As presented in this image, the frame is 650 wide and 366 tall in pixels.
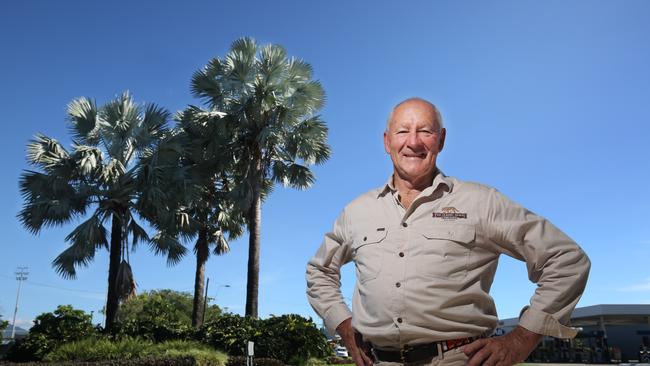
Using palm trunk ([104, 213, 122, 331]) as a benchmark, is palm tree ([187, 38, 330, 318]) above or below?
above

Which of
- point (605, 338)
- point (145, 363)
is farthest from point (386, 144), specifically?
point (605, 338)

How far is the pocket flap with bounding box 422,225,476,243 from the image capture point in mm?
1972

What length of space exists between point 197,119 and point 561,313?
18647 mm

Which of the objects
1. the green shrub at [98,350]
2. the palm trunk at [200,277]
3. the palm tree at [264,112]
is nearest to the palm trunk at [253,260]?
the palm tree at [264,112]

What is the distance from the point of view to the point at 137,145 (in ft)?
59.4

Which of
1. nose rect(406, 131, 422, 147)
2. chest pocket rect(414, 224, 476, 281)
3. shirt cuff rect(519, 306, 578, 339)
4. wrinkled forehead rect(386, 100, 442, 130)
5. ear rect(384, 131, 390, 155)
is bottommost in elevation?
shirt cuff rect(519, 306, 578, 339)

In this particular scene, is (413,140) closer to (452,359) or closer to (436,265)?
(436,265)

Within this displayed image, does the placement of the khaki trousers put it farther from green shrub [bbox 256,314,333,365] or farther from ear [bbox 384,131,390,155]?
green shrub [bbox 256,314,333,365]

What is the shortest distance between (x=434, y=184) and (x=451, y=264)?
13.0 inches

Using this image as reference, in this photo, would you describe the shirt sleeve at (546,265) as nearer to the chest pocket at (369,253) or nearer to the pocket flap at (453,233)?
the pocket flap at (453,233)

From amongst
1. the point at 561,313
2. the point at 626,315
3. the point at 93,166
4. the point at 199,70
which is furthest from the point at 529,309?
the point at 626,315

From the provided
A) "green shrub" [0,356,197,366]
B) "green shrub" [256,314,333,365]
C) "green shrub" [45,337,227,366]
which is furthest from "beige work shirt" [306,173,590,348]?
"green shrub" [256,314,333,365]

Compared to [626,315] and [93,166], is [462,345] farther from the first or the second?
[626,315]

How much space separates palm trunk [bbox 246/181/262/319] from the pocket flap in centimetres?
1578
